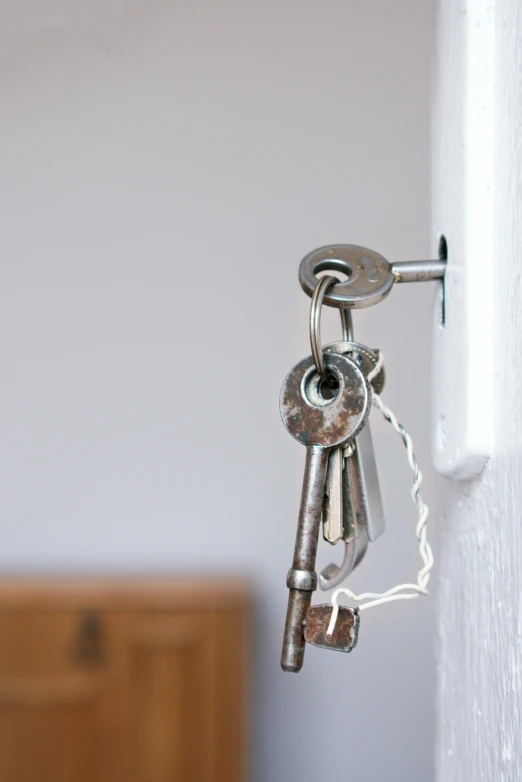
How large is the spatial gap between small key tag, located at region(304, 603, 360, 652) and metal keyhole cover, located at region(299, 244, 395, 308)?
3.4 inches

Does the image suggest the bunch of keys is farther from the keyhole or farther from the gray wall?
the gray wall

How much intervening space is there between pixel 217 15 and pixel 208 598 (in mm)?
849

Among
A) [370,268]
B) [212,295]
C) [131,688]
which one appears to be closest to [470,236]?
[370,268]

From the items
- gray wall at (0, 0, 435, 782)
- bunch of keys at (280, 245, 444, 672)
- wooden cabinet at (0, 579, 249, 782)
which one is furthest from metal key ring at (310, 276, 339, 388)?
gray wall at (0, 0, 435, 782)

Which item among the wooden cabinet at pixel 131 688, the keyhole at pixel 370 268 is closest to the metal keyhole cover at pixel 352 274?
the keyhole at pixel 370 268

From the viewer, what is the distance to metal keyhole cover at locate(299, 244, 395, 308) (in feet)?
0.78

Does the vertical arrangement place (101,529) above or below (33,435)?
below

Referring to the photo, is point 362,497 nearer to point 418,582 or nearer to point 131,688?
point 418,582

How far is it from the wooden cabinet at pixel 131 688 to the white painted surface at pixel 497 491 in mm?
740

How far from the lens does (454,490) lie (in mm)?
253

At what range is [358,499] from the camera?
0.77ft

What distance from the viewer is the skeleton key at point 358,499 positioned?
233 mm

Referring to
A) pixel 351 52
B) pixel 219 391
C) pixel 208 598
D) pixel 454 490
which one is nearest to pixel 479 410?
pixel 454 490

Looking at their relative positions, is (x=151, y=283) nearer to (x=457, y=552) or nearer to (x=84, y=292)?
(x=84, y=292)
